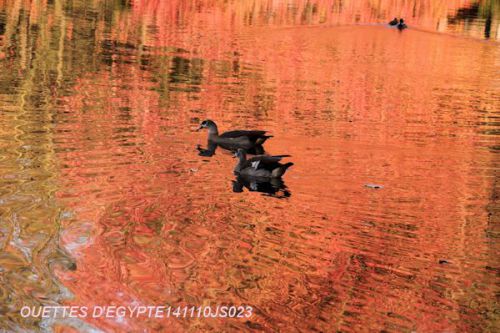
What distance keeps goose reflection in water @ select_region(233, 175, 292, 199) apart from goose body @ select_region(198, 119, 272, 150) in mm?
2467

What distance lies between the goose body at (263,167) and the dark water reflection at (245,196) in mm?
299

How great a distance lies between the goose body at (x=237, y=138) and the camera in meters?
19.1

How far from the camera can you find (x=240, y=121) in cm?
2234

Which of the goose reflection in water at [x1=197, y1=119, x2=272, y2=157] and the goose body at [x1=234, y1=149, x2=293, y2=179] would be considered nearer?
the goose body at [x1=234, y1=149, x2=293, y2=179]

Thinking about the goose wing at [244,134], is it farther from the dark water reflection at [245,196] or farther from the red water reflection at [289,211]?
the red water reflection at [289,211]

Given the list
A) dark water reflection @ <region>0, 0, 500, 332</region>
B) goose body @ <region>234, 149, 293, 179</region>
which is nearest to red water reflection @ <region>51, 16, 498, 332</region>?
dark water reflection @ <region>0, 0, 500, 332</region>

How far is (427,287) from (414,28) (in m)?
46.1

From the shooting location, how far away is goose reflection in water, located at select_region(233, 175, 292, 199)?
1540 cm

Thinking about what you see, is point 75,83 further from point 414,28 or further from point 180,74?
point 414,28

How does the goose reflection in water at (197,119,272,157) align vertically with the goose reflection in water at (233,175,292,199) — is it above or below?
above

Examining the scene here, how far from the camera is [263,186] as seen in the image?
52.7 ft

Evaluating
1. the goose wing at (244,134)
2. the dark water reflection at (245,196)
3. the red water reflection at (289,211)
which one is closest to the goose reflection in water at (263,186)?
the dark water reflection at (245,196)

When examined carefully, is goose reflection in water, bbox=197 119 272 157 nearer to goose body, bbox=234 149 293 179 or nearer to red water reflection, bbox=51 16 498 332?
red water reflection, bbox=51 16 498 332

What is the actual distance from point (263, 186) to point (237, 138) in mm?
3389
